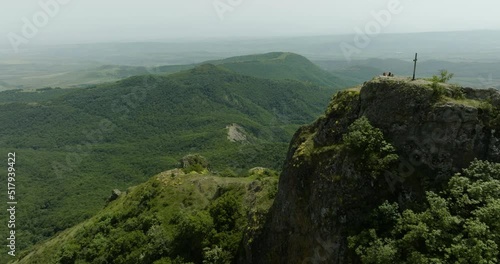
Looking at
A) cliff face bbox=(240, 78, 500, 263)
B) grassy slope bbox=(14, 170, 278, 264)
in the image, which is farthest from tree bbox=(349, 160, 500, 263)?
grassy slope bbox=(14, 170, 278, 264)

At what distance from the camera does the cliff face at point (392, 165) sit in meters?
19.0

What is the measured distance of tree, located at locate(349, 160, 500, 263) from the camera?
15.8m

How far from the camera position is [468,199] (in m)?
17.1

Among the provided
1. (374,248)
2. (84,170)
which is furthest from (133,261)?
(84,170)

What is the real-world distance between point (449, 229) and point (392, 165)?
4.64 m

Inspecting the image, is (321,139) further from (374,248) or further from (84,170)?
(84,170)

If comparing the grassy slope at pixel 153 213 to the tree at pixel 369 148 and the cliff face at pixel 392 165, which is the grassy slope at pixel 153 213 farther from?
the tree at pixel 369 148

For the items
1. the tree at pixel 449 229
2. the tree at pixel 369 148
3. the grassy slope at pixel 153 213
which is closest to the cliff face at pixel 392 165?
the tree at pixel 369 148

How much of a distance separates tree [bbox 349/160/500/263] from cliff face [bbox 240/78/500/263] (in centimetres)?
100

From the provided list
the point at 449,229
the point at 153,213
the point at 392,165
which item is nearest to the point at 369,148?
the point at 392,165

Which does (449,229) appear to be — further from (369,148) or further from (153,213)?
(153,213)

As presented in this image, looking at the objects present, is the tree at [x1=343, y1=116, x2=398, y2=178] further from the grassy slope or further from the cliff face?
the grassy slope

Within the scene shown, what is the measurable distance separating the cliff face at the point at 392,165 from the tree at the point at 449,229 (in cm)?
100

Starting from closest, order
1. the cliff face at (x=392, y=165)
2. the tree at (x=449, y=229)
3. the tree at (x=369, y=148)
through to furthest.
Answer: the tree at (x=449, y=229), the cliff face at (x=392, y=165), the tree at (x=369, y=148)
